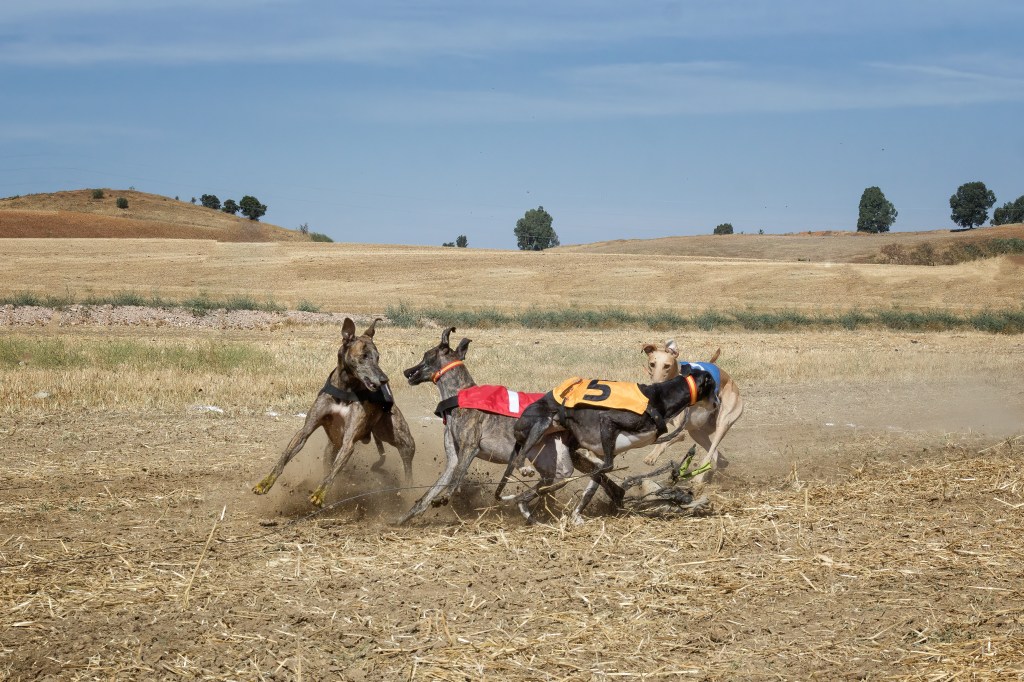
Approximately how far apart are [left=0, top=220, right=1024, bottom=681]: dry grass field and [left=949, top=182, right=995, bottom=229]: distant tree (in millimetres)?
105103

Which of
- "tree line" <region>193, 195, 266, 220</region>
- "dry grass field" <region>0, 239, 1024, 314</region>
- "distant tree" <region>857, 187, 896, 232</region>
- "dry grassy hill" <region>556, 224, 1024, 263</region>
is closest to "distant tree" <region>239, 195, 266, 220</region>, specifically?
"tree line" <region>193, 195, 266, 220</region>

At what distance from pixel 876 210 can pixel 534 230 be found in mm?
40318

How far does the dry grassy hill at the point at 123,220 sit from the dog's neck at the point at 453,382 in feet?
197

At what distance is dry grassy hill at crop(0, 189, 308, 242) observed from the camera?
6688 centimetres

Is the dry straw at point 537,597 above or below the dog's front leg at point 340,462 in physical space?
below

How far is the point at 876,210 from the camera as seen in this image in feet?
378

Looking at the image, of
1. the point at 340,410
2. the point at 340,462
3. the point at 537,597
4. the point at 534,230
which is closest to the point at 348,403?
the point at 340,410

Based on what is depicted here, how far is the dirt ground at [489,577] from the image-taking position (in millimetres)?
5773

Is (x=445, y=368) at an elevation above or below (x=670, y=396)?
above

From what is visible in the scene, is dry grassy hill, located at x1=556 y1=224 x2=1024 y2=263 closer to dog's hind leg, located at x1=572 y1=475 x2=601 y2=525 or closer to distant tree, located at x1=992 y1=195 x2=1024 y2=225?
distant tree, located at x1=992 y1=195 x2=1024 y2=225

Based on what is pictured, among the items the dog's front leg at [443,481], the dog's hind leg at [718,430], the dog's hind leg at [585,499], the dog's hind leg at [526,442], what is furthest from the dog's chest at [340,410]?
the dog's hind leg at [718,430]

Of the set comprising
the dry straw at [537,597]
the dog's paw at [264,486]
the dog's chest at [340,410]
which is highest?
the dog's chest at [340,410]

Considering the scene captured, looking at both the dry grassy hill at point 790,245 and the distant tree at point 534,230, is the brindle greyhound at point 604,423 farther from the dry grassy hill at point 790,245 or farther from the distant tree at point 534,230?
the distant tree at point 534,230

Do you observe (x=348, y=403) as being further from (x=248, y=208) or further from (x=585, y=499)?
(x=248, y=208)
